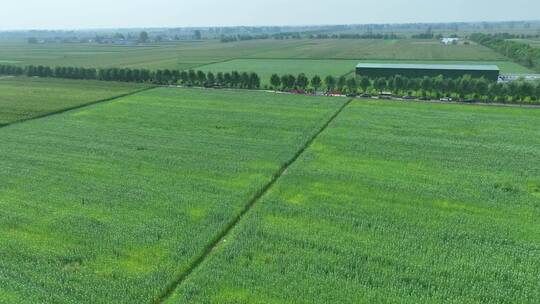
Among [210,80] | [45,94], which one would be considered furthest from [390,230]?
[45,94]

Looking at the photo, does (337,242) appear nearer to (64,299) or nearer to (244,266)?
(244,266)

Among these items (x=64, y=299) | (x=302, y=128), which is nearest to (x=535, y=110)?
(x=302, y=128)

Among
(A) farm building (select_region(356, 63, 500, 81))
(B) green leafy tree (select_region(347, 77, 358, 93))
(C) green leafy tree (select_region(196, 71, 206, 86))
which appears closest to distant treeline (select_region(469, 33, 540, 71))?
(A) farm building (select_region(356, 63, 500, 81))

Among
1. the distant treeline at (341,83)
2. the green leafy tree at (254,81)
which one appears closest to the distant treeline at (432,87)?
the distant treeline at (341,83)

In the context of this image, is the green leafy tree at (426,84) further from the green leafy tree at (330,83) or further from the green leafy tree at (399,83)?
the green leafy tree at (330,83)

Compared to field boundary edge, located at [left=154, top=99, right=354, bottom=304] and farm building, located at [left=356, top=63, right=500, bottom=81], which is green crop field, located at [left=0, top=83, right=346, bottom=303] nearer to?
field boundary edge, located at [left=154, top=99, right=354, bottom=304]
